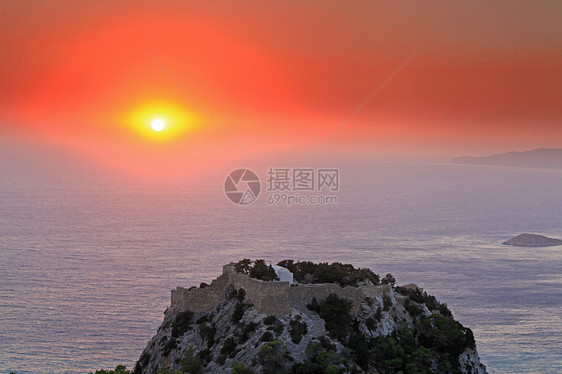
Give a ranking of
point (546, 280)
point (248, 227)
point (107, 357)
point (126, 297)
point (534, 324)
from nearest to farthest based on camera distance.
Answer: point (107, 357), point (534, 324), point (126, 297), point (546, 280), point (248, 227)

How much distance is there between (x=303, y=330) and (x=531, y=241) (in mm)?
146787

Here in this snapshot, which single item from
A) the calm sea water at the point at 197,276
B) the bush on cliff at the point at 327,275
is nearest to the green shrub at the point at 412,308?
the bush on cliff at the point at 327,275

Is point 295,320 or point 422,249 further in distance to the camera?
point 422,249

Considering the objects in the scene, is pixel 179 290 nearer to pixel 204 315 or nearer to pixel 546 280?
pixel 204 315

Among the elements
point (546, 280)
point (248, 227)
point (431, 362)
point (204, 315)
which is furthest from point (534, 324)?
point (248, 227)

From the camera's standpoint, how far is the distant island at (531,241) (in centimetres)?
Answer: 17825

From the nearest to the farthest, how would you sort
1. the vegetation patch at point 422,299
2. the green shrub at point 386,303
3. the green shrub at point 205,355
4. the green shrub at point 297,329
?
1. the green shrub at point 297,329
2. the green shrub at point 205,355
3. the green shrub at point 386,303
4. the vegetation patch at point 422,299

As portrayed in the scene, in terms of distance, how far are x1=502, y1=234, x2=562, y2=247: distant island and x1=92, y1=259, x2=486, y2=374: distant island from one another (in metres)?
127

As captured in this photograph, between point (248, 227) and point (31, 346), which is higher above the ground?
point (248, 227)

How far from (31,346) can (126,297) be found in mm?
27769

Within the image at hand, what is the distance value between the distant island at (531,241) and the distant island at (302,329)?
127 metres

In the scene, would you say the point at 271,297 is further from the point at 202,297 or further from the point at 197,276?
the point at 197,276

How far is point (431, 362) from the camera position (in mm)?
52281

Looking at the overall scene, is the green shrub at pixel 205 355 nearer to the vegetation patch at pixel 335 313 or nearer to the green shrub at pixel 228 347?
the green shrub at pixel 228 347
